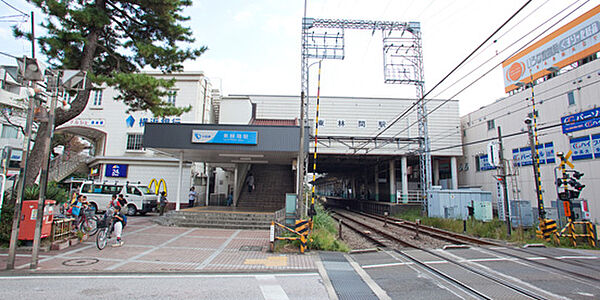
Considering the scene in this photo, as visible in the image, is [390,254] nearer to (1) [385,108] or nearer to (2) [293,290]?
(2) [293,290]

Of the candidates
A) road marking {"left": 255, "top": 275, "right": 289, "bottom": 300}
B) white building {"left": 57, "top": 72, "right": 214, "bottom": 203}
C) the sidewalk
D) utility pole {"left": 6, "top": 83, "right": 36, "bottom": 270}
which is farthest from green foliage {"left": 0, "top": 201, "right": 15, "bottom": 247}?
white building {"left": 57, "top": 72, "right": 214, "bottom": 203}

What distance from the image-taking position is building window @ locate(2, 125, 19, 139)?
2531cm

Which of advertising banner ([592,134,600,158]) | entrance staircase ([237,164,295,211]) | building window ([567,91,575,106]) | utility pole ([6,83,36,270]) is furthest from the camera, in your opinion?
entrance staircase ([237,164,295,211])

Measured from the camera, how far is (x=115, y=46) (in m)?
12.6

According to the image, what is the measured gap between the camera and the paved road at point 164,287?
5.27 m

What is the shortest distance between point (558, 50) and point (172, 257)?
2539 cm

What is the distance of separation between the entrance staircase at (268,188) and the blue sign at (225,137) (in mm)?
5803

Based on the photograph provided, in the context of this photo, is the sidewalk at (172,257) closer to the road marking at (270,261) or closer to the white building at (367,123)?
the road marking at (270,261)

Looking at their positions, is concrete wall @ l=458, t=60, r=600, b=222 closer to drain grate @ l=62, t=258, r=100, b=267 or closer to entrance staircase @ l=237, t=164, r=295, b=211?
entrance staircase @ l=237, t=164, r=295, b=211

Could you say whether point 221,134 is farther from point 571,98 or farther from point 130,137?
point 571,98

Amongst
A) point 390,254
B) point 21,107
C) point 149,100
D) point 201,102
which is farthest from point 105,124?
point 390,254

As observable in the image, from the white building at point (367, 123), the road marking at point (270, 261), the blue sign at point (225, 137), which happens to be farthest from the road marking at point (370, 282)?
the white building at point (367, 123)

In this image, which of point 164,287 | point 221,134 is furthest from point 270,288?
point 221,134

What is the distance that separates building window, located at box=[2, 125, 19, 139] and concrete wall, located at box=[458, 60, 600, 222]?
37.6 m
